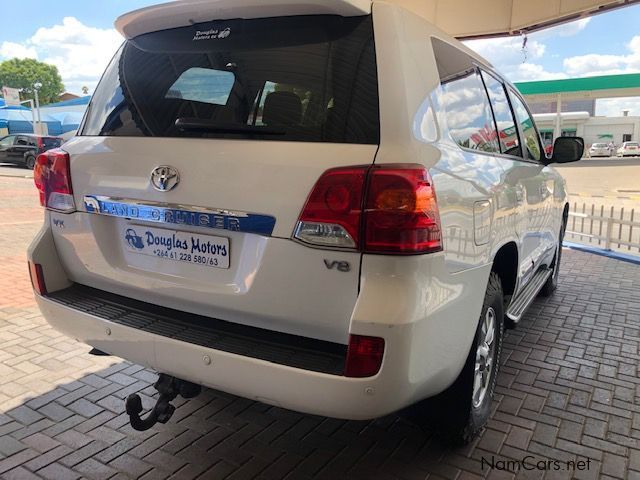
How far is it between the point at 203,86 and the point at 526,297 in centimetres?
277

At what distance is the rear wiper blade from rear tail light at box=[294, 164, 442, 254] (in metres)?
0.35

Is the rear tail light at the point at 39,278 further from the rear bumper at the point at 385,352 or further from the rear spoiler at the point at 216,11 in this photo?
the rear spoiler at the point at 216,11

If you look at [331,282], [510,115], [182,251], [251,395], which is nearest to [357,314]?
[331,282]

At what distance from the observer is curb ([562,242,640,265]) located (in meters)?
7.58

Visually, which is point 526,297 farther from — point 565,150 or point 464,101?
point 464,101

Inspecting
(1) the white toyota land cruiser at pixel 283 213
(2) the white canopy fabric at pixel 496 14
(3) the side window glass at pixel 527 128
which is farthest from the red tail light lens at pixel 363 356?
(2) the white canopy fabric at pixel 496 14

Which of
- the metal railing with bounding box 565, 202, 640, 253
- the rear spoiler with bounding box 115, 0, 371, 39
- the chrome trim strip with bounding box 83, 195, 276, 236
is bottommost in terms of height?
the metal railing with bounding box 565, 202, 640, 253

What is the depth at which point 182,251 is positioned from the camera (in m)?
2.19

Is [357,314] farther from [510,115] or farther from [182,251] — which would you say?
[510,115]

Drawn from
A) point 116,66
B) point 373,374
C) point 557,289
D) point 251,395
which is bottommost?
point 557,289

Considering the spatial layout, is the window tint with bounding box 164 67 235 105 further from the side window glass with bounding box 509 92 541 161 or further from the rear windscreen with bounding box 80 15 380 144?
the side window glass with bounding box 509 92 541 161

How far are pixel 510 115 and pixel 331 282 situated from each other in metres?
2.42

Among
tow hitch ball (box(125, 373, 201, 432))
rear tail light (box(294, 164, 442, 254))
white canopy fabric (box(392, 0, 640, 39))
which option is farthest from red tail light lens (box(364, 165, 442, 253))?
white canopy fabric (box(392, 0, 640, 39))

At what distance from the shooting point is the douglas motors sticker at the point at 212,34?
2.24 m
